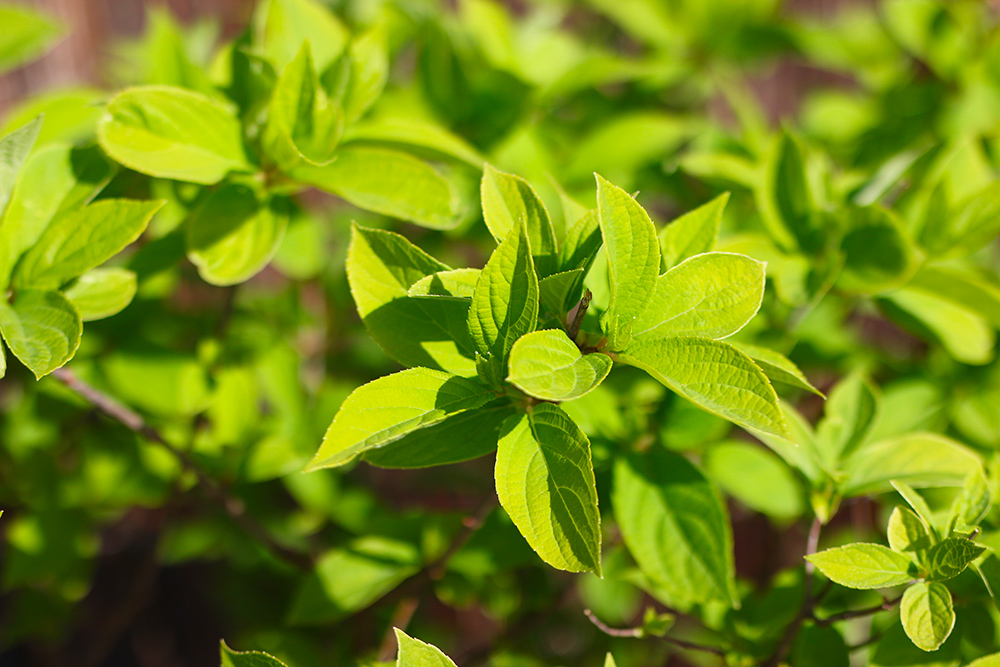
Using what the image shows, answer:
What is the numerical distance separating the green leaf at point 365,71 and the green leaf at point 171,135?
0.12 metres

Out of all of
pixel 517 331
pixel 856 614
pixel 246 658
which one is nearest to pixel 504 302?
pixel 517 331

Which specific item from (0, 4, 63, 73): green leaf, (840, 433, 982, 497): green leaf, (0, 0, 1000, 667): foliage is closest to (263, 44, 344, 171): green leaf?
(0, 0, 1000, 667): foliage

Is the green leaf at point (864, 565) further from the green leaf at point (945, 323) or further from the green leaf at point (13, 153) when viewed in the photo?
the green leaf at point (13, 153)

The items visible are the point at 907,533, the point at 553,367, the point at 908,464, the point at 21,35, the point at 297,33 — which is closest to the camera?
the point at 553,367

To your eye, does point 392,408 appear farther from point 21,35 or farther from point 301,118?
point 21,35

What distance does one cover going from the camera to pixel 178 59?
84cm

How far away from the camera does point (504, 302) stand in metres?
0.53

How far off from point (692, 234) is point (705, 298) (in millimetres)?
110

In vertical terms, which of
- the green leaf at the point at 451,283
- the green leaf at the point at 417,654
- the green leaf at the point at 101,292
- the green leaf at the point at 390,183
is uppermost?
the green leaf at the point at 451,283

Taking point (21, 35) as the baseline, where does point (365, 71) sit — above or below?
above

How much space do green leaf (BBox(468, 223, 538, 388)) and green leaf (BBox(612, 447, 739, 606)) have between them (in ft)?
0.78

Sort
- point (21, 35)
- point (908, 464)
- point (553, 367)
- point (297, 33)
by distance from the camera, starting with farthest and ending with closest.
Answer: point (21, 35)
point (297, 33)
point (908, 464)
point (553, 367)

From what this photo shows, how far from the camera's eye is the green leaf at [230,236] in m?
0.71

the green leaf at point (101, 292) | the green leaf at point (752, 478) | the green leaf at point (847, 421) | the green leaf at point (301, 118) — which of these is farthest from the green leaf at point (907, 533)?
the green leaf at point (101, 292)
